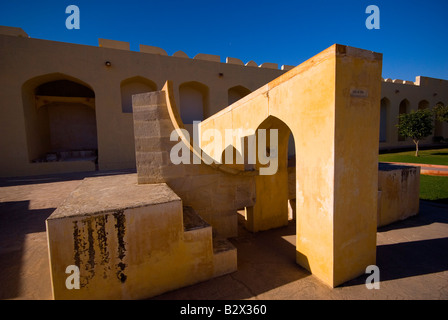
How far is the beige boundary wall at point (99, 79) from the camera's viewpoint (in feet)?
34.6

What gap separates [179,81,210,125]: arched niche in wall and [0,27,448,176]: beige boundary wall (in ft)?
1.37

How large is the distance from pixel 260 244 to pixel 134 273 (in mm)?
2519

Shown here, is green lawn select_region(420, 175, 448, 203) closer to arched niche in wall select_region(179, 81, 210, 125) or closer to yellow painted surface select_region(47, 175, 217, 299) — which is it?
yellow painted surface select_region(47, 175, 217, 299)

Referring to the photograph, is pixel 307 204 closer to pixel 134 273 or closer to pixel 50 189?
pixel 134 273

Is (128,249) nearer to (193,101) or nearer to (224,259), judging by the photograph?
(224,259)

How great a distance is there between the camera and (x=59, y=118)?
13859mm

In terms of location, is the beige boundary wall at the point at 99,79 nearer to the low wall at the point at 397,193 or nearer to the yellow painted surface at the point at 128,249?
the yellow painted surface at the point at 128,249

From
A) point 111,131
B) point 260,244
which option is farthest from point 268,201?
point 111,131

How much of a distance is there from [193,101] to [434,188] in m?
13.1

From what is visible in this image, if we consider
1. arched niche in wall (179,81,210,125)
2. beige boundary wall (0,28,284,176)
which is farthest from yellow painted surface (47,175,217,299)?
arched niche in wall (179,81,210,125)

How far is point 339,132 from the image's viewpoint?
288 cm

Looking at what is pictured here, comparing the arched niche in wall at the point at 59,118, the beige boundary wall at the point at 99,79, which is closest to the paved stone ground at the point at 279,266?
the beige boundary wall at the point at 99,79

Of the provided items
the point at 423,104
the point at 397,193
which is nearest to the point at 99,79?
the point at 397,193

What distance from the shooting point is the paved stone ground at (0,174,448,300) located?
298cm
